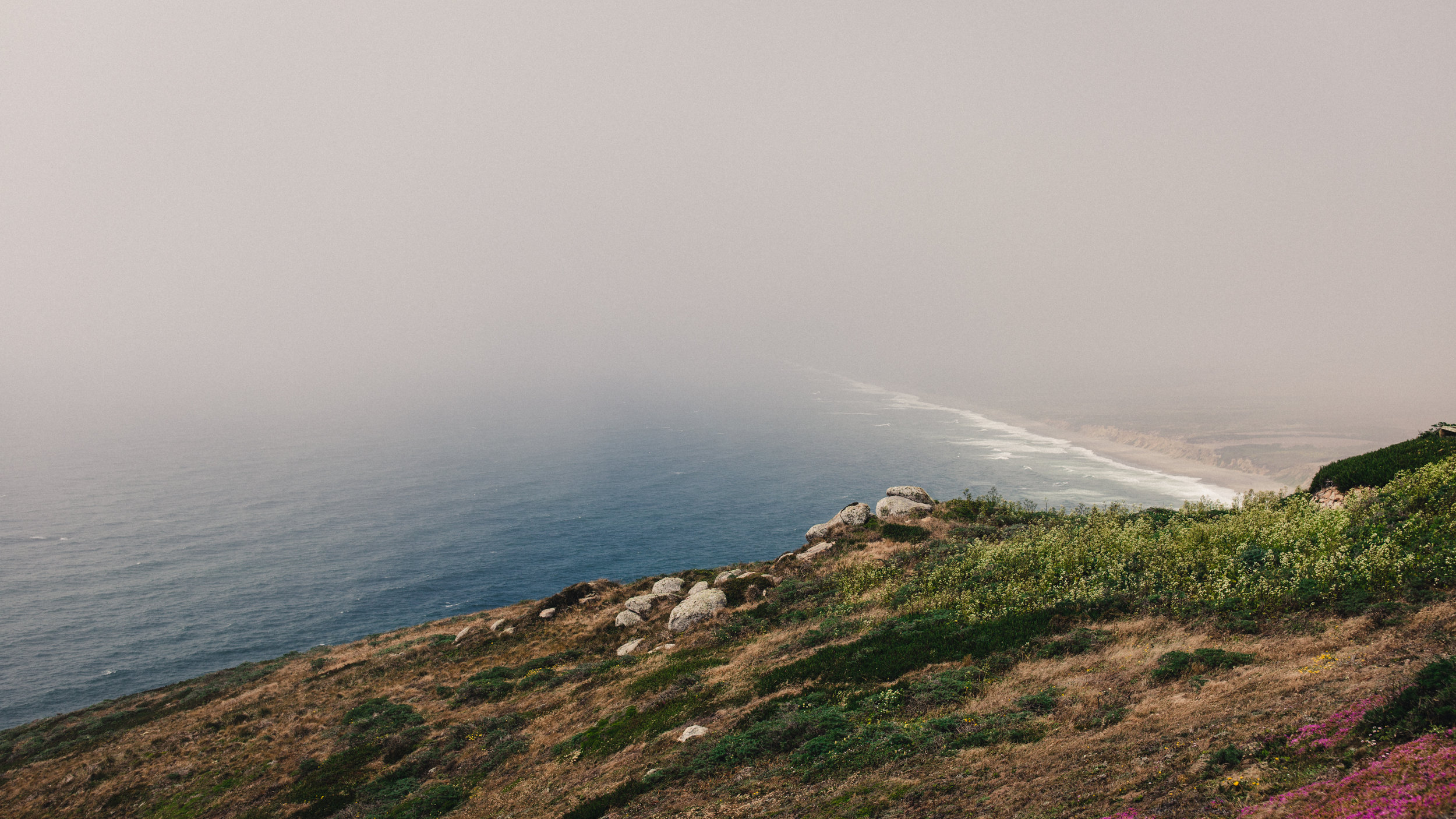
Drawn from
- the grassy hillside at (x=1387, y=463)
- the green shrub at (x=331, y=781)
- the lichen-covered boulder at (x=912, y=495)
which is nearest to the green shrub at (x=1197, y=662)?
the grassy hillside at (x=1387, y=463)

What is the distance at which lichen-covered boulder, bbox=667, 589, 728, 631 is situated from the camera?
111 ft

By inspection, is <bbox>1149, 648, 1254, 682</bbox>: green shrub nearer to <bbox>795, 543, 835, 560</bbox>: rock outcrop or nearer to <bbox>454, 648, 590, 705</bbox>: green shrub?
<bbox>795, 543, 835, 560</bbox>: rock outcrop

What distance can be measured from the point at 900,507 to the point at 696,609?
16900 mm

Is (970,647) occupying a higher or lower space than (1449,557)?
lower

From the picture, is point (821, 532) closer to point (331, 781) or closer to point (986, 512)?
point (986, 512)

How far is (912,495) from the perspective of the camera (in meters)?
43.7

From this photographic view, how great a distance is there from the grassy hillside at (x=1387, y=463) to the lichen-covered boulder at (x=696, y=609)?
3145 centimetres

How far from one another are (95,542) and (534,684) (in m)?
126

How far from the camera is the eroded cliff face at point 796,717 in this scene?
10742 mm

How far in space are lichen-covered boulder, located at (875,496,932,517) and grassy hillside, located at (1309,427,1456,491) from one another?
20.5 m

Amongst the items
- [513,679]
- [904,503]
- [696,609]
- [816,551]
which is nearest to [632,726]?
[696,609]

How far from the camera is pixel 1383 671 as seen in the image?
11.0m

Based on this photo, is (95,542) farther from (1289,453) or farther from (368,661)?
(1289,453)

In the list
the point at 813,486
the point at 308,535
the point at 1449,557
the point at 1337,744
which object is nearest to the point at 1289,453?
the point at 813,486
